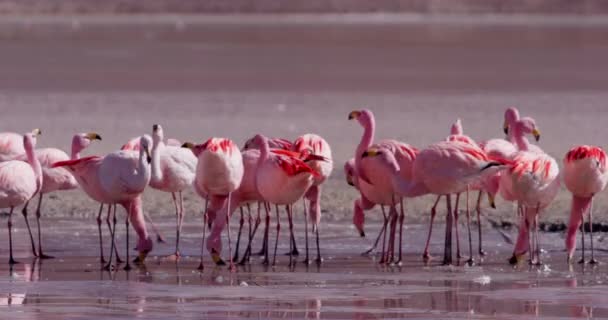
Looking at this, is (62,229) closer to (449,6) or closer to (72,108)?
(72,108)

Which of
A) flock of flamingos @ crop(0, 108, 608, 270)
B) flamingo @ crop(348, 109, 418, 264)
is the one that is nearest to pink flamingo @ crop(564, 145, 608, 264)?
flock of flamingos @ crop(0, 108, 608, 270)

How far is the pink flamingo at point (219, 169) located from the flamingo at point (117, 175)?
395 millimetres

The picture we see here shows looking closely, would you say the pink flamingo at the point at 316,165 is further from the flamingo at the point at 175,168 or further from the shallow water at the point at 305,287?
the flamingo at the point at 175,168

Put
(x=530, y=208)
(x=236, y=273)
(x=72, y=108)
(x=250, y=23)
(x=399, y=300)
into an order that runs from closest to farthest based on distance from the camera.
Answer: (x=399, y=300) → (x=236, y=273) → (x=530, y=208) → (x=72, y=108) → (x=250, y=23)

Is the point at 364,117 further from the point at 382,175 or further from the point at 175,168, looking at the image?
the point at 175,168

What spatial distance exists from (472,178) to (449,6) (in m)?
63.2

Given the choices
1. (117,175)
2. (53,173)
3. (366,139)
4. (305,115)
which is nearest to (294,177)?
(366,139)

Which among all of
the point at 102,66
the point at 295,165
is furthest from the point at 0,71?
the point at 295,165

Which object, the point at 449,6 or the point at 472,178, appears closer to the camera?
the point at 472,178

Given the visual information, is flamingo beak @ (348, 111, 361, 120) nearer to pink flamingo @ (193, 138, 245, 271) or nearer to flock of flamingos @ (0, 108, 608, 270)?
flock of flamingos @ (0, 108, 608, 270)

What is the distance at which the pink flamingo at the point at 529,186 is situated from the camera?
10219 millimetres

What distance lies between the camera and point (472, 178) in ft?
33.4

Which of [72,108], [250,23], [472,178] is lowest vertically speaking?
[472,178]

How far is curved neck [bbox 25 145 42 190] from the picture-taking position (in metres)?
10.7
